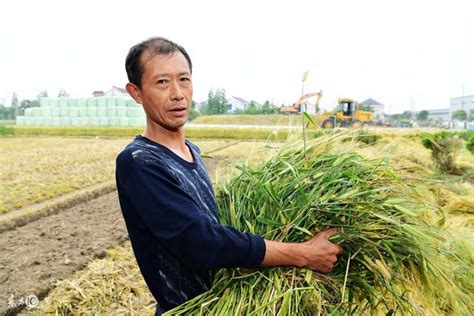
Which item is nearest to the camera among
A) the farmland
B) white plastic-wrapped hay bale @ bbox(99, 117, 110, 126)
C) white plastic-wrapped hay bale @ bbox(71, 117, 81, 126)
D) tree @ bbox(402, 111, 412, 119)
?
the farmland

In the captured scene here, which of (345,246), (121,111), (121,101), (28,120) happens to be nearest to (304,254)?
(345,246)

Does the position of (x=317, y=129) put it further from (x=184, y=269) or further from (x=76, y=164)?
(x=76, y=164)

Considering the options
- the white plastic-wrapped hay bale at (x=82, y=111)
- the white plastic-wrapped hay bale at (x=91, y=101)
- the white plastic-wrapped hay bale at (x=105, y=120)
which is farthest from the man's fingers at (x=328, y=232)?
the white plastic-wrapped hay bale at (x=82, y=111)

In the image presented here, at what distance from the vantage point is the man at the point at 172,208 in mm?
1317

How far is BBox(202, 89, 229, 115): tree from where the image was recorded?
227ft

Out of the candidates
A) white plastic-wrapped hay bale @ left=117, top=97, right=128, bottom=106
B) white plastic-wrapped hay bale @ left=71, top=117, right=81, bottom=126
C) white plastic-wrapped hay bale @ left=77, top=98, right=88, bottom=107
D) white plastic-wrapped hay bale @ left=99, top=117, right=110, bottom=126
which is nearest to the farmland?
white plastic-wrapped hay bale @ left=99, top=117, right=110, bottom=126

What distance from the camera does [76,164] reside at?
15.0m

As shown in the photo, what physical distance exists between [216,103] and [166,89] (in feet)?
231

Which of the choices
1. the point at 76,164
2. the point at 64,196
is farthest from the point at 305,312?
the point at 76,164

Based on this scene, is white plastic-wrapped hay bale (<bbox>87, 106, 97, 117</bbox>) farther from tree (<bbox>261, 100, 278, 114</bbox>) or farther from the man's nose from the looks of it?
the man's nose

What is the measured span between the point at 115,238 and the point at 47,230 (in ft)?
4.39

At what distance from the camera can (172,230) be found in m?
1.31

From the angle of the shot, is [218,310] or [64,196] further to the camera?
[64,196]

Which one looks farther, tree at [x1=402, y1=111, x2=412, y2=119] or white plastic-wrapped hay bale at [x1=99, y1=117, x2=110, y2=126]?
tree at [x1=402, y1=111, x2=412, y2=119]
